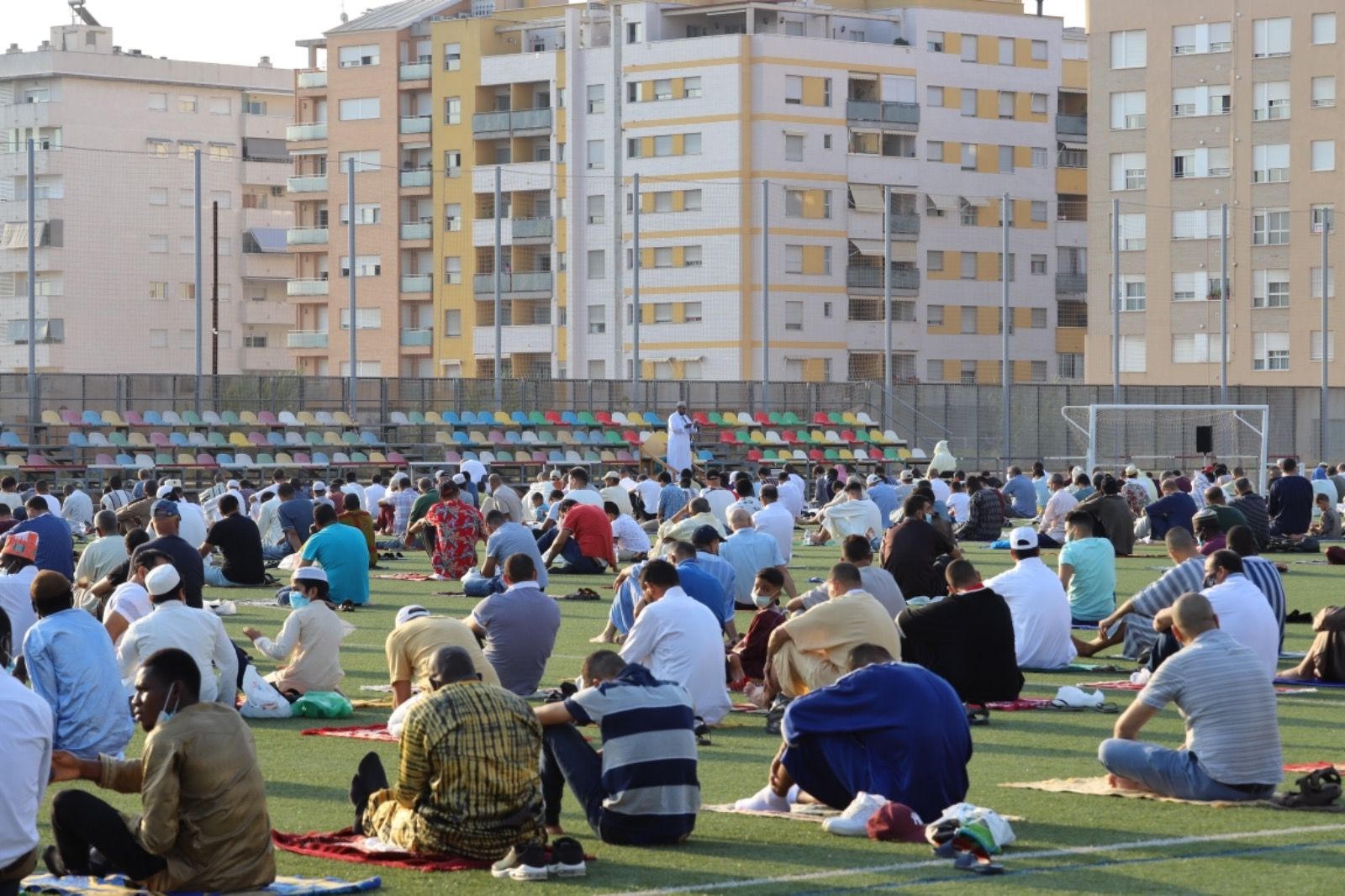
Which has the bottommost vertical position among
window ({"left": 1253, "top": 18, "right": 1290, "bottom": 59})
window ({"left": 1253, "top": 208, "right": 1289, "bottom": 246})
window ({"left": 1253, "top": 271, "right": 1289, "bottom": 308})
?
window ({"left": 1253, "top": 271, "right": 1289, "bottom": 308})

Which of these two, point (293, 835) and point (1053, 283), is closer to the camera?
point (293, 835)

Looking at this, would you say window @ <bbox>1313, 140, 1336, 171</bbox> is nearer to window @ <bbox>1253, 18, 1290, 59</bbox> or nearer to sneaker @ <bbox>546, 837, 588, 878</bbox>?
window @ <bbox>1253, 18, 1290, 59</bbox>

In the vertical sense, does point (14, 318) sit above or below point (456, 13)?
below

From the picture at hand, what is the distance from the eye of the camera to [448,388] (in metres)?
53.5

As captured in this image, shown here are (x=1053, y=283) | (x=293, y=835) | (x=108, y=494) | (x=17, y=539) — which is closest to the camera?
(x=293, y=835)

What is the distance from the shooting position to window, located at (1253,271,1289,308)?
75312mm

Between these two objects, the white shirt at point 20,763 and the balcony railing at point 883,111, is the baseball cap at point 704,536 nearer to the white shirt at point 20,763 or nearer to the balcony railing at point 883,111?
the white shirt at point 20,763

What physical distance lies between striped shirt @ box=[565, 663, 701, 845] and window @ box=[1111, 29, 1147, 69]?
7160 centimetres

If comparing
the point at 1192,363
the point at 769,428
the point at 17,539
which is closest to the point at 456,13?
the point at 1192,363

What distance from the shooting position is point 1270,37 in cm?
7619

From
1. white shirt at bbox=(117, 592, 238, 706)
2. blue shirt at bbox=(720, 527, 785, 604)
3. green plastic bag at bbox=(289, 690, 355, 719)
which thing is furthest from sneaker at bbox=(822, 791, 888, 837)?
blue shirt at bbox=(720, 527, 785, 604)

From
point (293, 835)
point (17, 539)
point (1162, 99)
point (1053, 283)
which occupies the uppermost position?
point (1162, 99)

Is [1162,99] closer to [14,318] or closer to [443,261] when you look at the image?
[443,261]

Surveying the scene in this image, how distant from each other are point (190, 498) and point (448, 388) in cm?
1743
